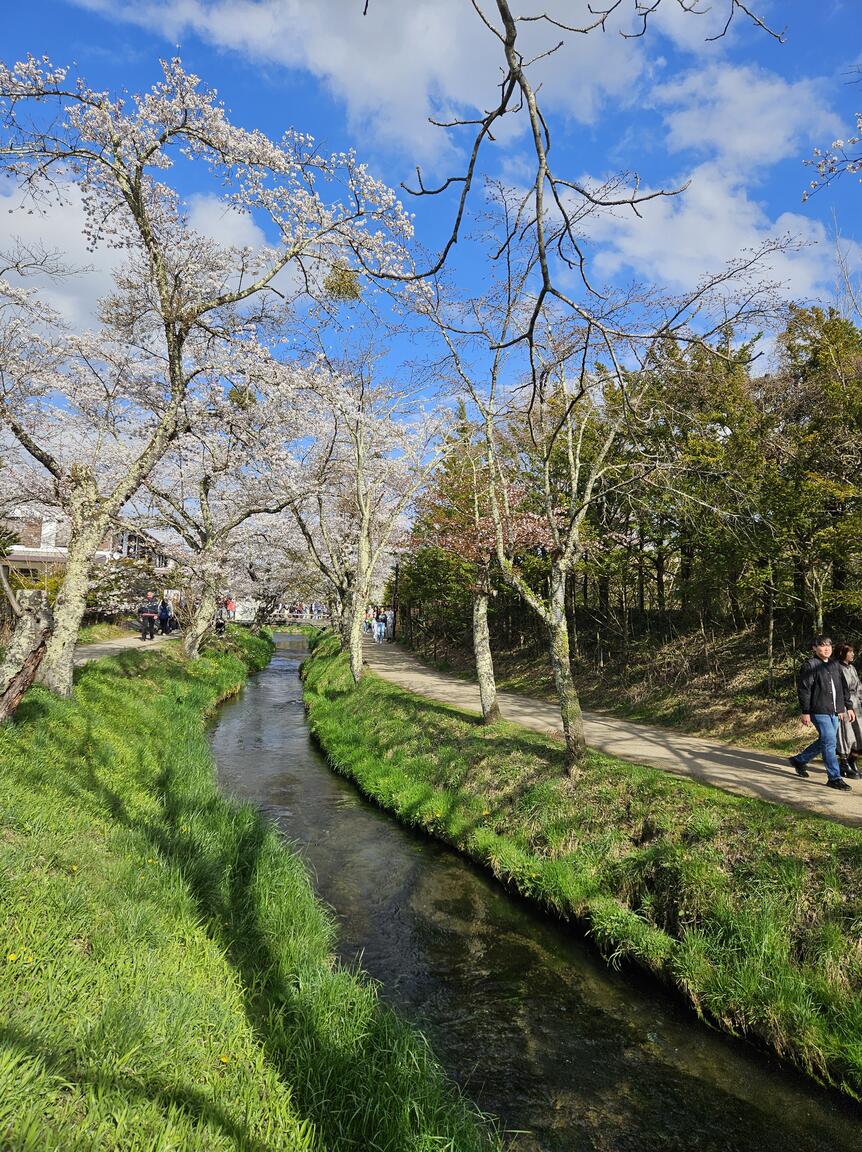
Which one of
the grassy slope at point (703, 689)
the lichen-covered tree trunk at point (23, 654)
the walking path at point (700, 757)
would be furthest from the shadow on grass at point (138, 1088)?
the grassy slope at point (703, 689)

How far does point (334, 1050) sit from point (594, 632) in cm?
1658

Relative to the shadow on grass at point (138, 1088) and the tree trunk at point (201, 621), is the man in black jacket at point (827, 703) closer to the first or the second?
the shadow on grass at point (138, 1088)

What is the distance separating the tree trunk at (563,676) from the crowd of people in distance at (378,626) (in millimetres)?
28994

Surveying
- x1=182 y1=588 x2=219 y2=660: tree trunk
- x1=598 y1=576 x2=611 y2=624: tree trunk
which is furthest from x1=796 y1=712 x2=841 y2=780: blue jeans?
x1=182 y1=588 x2=219 y2=660: tree trunk

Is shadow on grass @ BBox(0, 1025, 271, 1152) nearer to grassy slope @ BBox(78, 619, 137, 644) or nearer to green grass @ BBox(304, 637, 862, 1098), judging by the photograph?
green grass @ BBox(304, 637, 862, 1098)

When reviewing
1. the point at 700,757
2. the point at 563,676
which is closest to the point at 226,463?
the point at 563,676

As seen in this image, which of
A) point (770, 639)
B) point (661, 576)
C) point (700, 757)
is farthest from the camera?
point (661, 576)

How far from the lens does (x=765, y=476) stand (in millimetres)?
11664

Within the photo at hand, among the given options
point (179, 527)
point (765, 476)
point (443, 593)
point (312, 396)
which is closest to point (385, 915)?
point (765, 476)

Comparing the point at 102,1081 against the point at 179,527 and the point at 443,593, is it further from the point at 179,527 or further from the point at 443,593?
the point at 443,593

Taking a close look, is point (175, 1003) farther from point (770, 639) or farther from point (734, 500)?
point (770, 639)

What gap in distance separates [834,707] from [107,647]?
23109 mm

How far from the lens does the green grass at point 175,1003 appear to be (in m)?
2.87

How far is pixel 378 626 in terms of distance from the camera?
135 ft
